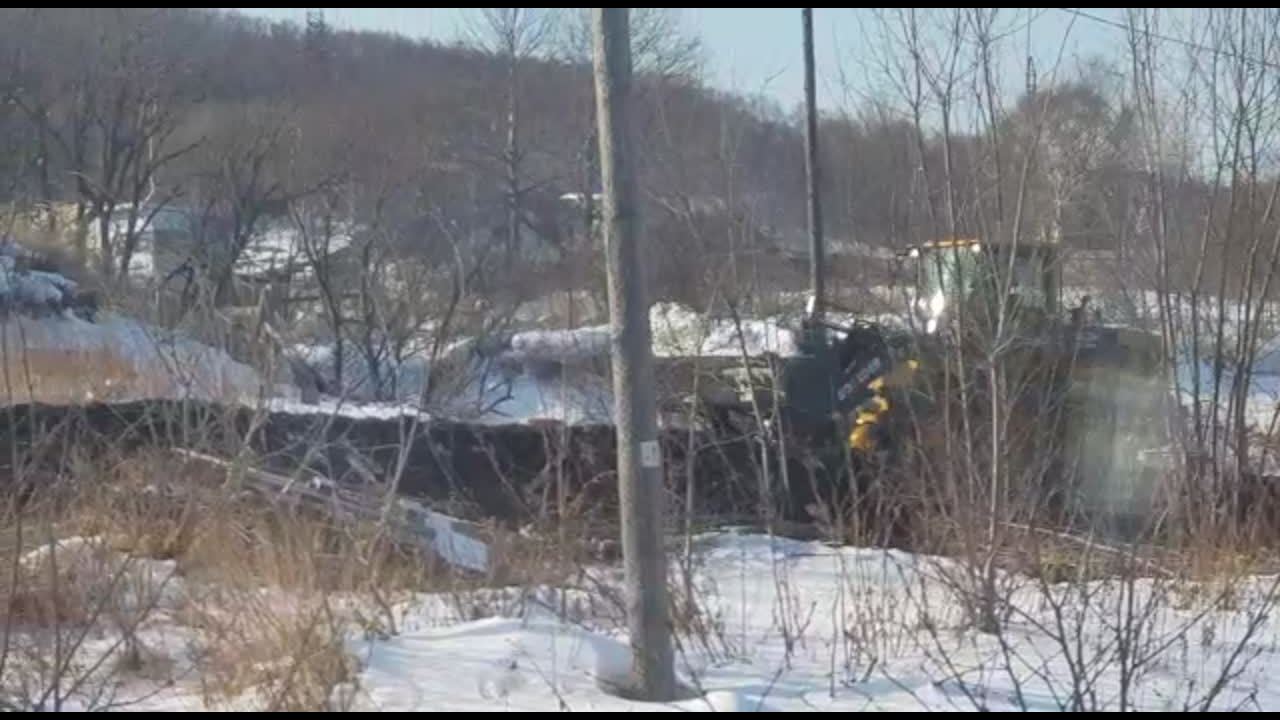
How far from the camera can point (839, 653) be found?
23.2ft

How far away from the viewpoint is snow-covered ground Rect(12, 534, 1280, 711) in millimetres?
5906

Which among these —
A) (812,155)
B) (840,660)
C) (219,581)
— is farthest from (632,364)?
(812,155)

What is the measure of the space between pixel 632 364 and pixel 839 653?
5.92 ft

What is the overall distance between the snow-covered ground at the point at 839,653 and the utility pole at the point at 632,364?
0.19 meters

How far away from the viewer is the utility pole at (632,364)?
6035 millimetres

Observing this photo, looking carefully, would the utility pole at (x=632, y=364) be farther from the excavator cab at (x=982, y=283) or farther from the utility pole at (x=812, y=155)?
the utility pole at (x=812, y=155)

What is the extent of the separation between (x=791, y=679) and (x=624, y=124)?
222 cm

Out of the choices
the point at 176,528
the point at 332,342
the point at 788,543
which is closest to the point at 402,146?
the point at 332,342

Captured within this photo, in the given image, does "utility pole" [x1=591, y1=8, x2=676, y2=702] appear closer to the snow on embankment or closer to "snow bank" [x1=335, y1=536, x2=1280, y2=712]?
"snow bank" [x1=335, y1=536, x2=1280, y2=712]

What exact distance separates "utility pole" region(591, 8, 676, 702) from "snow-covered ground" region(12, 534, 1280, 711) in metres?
0.19

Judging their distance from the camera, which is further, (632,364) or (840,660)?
(840,660)

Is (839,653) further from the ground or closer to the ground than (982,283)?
closer to the ground

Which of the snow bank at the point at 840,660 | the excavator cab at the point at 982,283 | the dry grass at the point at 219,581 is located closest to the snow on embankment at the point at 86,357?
the dry grass at the point at 219,581

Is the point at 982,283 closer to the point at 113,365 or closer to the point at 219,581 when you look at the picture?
the point at 219,581
